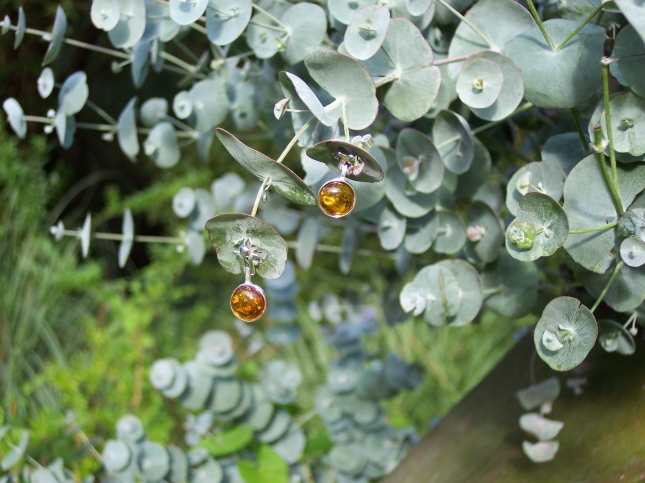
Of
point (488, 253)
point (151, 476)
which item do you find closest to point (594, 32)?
point (488, 253)

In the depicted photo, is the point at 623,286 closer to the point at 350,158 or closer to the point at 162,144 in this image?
the point at 350,158

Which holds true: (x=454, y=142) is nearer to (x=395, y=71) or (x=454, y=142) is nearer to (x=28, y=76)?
(x=395, y=71)

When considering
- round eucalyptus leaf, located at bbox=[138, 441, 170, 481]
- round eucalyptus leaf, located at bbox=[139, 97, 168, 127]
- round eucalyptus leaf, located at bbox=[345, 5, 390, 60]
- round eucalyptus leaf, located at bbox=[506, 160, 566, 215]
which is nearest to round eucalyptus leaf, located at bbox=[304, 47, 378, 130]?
round eucalyptus leaf, located at bbox=[345, 5, 390, 60]

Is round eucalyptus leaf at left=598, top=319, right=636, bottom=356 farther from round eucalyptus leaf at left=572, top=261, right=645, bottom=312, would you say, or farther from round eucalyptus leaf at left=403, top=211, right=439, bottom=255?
round eucalyptus leaf at left=403, top=211, right=439, bottom=255

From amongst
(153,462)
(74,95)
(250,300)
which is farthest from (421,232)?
(153,462)

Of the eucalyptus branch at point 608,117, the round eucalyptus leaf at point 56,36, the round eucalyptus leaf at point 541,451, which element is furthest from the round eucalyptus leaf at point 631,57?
the round eucalyptus leaf at point 56,36

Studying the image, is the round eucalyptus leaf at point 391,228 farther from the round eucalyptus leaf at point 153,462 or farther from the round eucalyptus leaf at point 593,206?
the round eucalyptus leaf at point 153,462
